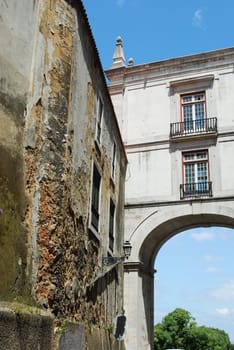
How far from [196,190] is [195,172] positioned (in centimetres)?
78

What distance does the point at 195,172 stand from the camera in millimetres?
17984

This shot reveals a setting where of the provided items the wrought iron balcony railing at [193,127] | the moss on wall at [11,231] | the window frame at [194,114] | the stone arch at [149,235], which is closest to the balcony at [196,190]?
→ the stone arch at [149,235]

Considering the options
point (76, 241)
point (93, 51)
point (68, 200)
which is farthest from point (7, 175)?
point (93, 51)

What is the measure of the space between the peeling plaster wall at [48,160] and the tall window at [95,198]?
1.64 feet

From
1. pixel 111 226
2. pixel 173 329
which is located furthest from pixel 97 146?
pixel 173 329

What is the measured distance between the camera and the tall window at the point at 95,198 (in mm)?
11121

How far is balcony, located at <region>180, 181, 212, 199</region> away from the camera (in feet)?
57.4

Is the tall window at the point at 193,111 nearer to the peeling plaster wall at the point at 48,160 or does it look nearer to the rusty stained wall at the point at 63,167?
the rusty stained wall at the point at 63,167

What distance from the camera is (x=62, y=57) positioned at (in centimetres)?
886

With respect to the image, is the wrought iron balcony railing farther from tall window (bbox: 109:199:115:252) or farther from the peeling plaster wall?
the peeling plaster wall

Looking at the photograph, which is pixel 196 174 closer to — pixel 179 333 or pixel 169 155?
pixel 169 155

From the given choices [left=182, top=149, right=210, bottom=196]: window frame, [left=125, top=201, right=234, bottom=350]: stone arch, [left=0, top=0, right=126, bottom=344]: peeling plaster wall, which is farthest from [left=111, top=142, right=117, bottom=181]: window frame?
[left=182, top=149, right=210, bottom=196]: window frame

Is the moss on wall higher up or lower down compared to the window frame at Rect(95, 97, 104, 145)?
lower down

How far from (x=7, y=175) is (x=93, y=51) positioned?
18.1 feet
